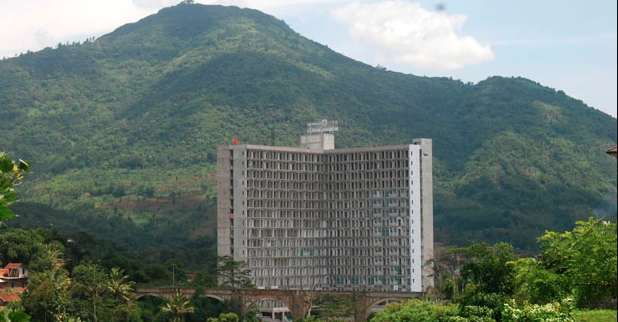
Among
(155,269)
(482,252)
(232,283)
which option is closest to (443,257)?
(232,283)

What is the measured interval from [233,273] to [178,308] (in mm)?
25061

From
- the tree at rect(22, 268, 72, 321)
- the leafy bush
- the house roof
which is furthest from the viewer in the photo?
the house roof

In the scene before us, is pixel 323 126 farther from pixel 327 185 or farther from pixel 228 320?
pixel 228 320

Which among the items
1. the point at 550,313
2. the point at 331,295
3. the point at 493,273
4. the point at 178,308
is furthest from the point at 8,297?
the point at 550,313

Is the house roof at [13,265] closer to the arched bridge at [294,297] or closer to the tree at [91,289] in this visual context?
the tree at [91,289]

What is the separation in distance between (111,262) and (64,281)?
2024 centimetres

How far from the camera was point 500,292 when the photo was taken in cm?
9056

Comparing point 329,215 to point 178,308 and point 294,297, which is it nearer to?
point 294,297

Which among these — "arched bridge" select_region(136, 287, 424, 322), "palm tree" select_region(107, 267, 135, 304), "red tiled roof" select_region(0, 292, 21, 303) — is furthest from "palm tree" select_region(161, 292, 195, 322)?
"red tiled roof" select_region(0, 292, 21, 303)

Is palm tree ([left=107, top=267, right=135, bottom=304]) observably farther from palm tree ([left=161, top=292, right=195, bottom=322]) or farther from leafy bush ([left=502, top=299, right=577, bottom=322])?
leafy bush ([left=502, top=299, right=577, bottom=322])

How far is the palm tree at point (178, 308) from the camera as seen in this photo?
461ft

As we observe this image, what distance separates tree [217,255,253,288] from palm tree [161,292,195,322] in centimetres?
1584

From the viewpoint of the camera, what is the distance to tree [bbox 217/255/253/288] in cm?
16400

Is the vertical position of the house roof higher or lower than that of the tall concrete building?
lower
